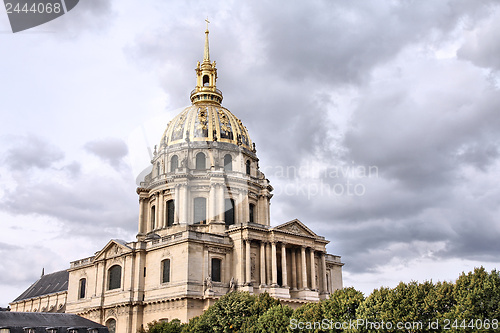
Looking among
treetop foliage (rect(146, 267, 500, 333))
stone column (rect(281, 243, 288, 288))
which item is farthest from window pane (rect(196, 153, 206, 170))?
treetop foliage (rect(146, 267, 500, 333))

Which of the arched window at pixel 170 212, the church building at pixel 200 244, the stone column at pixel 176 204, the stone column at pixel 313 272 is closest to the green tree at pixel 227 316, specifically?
the church building at pixel 200 244

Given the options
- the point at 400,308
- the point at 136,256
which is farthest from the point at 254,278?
the point at 400,308

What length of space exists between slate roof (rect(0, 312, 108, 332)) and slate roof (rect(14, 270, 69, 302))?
90.3 feet

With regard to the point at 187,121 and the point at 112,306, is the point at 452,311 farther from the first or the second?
the point at 187,121

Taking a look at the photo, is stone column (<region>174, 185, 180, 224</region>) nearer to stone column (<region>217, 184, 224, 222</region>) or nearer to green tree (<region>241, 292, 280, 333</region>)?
stone column (<region>217, 184, 224, 222</region>)

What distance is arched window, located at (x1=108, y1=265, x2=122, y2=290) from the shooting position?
200 ft

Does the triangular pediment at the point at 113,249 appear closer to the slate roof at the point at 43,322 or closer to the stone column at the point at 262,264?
the slate roof at the point at 43,322

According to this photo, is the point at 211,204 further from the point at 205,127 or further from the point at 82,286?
the point at 82,286

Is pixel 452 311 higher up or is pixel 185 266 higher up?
pixel 185 266

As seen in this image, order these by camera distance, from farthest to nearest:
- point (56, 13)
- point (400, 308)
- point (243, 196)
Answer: point (243, 196) < point (400, 308) < point (56, 13)

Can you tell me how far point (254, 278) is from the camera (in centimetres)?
5616

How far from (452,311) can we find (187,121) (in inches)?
1907

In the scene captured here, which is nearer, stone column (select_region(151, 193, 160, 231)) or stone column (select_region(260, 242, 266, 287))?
stone column (select_region(260, 242, 266, 287))

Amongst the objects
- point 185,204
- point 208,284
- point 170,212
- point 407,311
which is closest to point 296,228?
point 208,284
